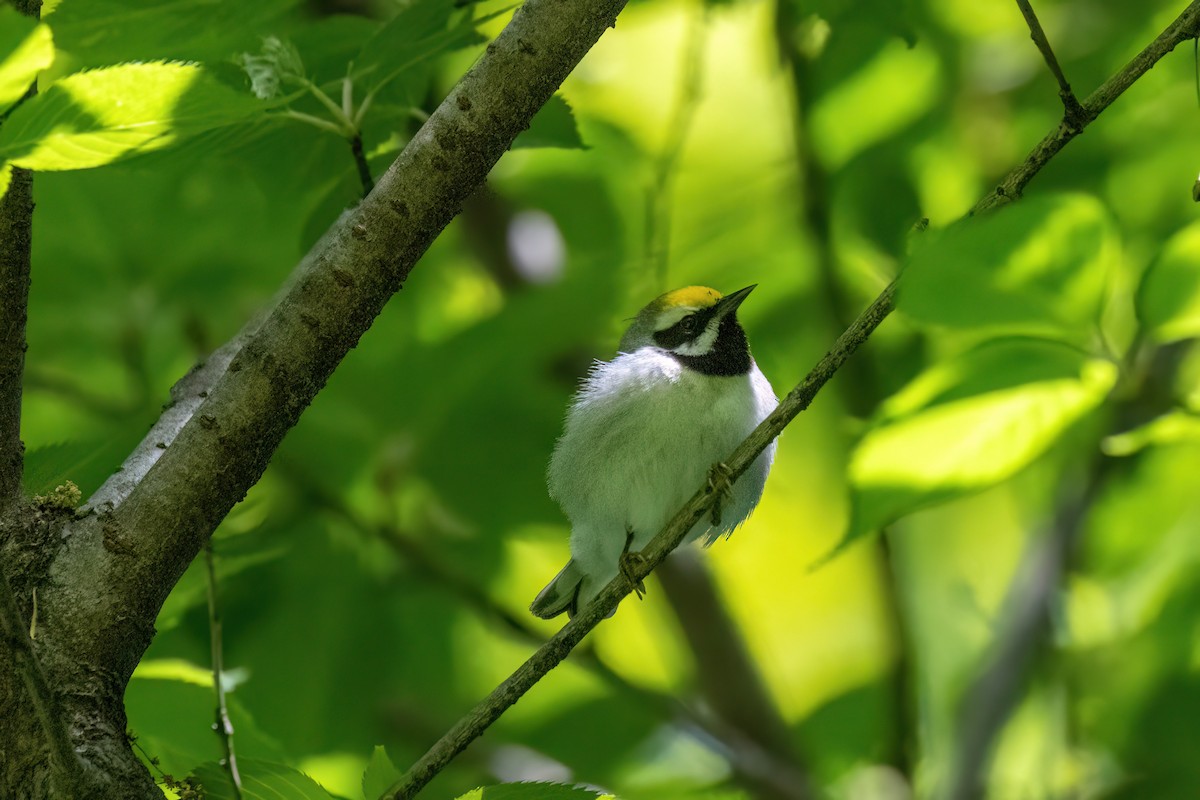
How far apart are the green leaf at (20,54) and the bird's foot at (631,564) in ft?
3.36

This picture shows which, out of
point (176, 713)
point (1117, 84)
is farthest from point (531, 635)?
point (1117, 84)

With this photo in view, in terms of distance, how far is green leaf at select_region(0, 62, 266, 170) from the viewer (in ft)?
4.17

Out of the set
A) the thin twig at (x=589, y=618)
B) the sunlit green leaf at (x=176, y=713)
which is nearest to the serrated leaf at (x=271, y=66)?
the thin twig at (x=589, y=618)

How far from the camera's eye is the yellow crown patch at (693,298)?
3312mm

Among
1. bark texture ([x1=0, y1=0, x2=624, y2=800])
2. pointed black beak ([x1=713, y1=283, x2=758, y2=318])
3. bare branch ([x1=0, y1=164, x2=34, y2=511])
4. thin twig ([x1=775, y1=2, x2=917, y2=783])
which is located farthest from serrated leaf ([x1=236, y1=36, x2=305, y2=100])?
thin twig ([x1=775, y1=2, x2=917, y2=783])

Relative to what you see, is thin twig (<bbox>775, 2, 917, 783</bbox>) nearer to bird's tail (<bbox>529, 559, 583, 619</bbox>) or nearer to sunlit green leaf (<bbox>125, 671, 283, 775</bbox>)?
bird's tail (<bbox>529, 559, 583, 619</bbox>)

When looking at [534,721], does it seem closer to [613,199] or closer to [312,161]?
[613,199]

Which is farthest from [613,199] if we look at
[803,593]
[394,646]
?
[803,593]

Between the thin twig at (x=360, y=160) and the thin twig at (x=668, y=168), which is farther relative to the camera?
the thin twig at (x=668, y=168)

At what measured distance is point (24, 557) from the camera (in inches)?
63.3

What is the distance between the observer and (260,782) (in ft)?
4.91

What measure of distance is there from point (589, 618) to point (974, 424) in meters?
0.66

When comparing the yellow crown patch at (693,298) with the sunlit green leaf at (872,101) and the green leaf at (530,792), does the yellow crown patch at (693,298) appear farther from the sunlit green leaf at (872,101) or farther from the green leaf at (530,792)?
the green leaf at (530,792)

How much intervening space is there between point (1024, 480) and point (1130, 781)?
3.46 ft
